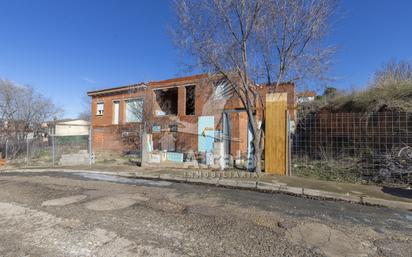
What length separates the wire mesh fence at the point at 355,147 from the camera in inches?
259

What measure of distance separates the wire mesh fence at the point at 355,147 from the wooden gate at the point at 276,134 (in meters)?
0.63

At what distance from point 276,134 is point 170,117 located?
34.6 feet

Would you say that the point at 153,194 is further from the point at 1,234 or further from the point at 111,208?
the point at 1,234

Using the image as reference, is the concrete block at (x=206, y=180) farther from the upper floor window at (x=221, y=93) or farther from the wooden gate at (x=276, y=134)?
the upper floor window at (x=221, y=93)

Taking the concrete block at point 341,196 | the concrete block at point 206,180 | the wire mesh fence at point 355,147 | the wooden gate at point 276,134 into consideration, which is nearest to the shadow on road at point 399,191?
the wire mesh fence at point 355,147

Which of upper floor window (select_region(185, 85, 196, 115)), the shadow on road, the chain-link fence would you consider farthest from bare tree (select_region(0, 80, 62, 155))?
the shadow on road

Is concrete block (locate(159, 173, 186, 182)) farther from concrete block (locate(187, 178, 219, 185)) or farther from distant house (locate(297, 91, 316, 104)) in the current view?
distant house (locate(297, 91, 316, 104))

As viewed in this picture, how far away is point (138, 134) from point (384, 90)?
15442 millimetres

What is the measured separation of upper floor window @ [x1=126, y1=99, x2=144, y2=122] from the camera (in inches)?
736

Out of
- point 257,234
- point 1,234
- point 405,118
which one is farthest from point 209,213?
point 405,118

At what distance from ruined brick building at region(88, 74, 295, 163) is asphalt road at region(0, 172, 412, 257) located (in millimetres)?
6046

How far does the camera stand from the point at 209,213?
4484 mm

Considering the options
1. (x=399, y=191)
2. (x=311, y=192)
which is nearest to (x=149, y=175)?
(x=311, y=192)

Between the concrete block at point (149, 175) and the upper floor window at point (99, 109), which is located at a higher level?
the upper floor window at point (99, 109)
